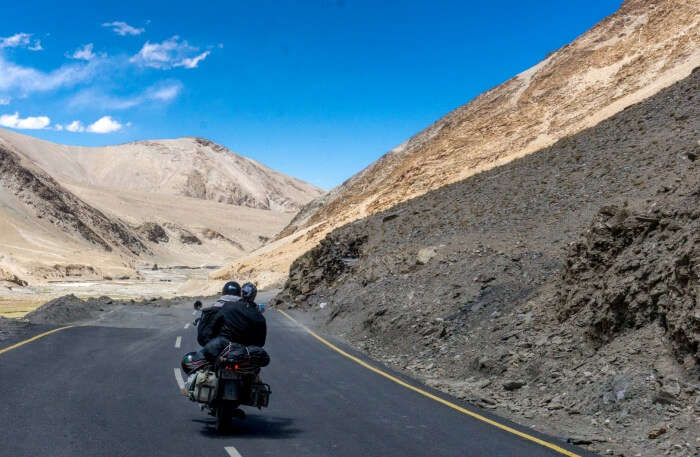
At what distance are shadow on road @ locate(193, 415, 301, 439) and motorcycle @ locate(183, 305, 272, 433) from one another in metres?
0.18

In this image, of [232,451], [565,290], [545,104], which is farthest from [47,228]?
[232,451]

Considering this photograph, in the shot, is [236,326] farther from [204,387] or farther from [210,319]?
[204,387]

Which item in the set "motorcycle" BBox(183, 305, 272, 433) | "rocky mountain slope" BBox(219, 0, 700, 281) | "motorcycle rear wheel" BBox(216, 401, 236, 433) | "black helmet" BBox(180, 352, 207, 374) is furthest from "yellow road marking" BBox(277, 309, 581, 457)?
"rocky mountain slope" BBox(219, 0, 700, 281)

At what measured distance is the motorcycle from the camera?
744 centimetres

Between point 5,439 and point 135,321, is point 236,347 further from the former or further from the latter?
point 135,321

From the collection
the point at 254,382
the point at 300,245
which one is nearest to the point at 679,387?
the point at 254,382

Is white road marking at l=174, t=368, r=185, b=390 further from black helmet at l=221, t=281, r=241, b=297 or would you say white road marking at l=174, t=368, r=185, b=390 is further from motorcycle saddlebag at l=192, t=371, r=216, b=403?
black helmet at l=221, t=281, r=241, b=297

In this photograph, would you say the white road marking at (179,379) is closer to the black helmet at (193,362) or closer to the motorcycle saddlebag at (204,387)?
the black helmet at (193,362)

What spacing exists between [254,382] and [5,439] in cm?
276

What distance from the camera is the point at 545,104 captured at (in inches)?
1909

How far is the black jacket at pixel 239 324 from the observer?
776 centimetres

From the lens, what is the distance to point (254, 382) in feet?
25.5

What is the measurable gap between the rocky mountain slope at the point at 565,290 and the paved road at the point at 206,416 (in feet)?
4.81

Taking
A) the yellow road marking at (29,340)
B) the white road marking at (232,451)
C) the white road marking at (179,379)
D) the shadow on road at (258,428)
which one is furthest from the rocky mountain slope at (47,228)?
the white road marking at (232,451)
